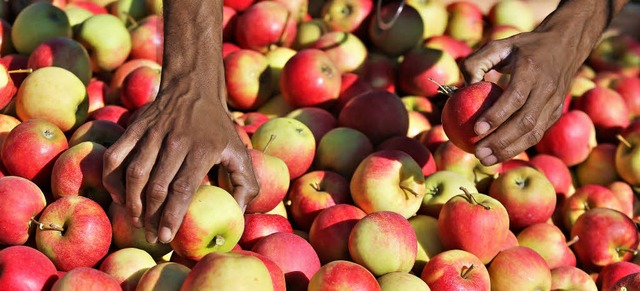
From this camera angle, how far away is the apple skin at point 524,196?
2941mm

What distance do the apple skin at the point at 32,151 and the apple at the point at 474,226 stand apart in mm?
1425

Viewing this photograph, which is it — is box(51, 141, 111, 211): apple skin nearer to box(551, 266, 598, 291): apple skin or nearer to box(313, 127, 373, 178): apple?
box(313, 127, 373, 178): apple

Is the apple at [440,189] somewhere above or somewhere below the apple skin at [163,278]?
below

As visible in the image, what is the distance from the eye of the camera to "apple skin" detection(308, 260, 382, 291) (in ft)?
6.95

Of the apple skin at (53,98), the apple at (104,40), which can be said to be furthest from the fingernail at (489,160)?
the apple at (104,40)

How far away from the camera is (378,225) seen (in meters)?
2.41

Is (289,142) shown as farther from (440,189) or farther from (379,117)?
(440,189)

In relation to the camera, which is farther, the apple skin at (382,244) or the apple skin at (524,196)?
the apple skin at (524,196)

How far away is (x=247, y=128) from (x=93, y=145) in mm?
823

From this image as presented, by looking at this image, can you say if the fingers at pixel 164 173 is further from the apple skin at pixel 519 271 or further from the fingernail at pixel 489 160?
the apple skin at pixel 519 271

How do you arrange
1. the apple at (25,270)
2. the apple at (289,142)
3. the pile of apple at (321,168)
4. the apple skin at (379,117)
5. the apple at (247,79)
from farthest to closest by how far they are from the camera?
1. the apple at (247,79)
2. the apple skin at (379,117)
3. the apple at (289,142)
4. the pile of apple at (321,168)
5. the apple at (25,270)

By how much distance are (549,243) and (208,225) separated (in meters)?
1.44

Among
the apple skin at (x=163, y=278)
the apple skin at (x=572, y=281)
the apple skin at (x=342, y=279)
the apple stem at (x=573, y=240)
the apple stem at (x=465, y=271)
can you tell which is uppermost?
the apple skin at (x=163, y=278)

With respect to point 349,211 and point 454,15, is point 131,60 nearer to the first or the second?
point 349,211
